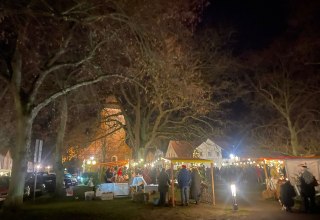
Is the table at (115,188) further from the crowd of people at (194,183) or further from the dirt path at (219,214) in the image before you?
the dirt path at (219,214)

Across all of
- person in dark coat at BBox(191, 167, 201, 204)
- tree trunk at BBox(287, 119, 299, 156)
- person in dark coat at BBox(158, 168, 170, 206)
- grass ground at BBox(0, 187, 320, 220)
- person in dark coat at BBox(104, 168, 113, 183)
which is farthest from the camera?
tree trunk at BBox(287, 119, 299, 156)

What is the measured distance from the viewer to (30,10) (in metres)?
10.5

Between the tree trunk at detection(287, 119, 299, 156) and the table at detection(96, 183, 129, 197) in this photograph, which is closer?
the table at detection(96, 183, 129, 197)

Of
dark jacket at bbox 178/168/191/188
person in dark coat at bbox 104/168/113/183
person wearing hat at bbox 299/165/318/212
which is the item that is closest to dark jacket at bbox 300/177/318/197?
person wearing hat at bbox 299/165/318/212

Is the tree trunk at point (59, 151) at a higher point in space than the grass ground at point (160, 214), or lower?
higher

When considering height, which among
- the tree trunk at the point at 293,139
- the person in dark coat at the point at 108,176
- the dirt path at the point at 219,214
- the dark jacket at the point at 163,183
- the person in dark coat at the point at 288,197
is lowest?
the dirt path at the point at 219,214

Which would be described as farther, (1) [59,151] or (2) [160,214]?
(1) [59,151]

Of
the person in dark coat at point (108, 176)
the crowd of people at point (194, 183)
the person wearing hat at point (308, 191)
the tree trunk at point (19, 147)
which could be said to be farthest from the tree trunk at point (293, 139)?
the tree trunk at point (19, 147)

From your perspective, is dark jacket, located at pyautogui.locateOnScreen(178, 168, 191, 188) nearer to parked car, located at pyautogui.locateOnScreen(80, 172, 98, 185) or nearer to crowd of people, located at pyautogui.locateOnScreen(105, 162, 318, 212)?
crowd of people, located at pyautogui.locateOnScreen(105, 162, 318, 212)

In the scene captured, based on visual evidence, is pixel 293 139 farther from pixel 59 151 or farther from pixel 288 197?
pixel 59 151

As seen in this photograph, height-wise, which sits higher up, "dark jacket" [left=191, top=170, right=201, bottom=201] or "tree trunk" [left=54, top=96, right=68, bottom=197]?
"tree trunk" [left=54, top=96, right=68, bottom=197]

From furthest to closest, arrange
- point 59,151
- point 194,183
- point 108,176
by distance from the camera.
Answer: point 108,176, point 59,151, point 194,183

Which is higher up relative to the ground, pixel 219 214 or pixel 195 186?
pixel 195 186

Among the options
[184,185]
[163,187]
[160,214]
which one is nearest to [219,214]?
→ [160,214]
